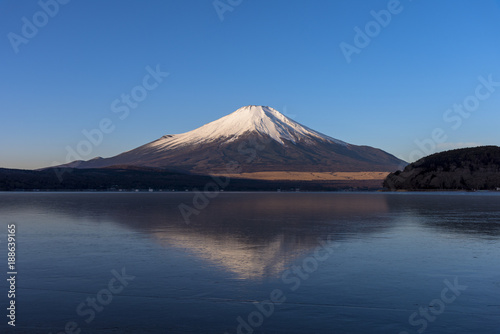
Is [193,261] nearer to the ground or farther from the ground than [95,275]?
nearer to the ground

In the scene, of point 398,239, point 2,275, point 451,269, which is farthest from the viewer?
point 398,239

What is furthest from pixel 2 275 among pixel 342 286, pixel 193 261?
pixel 342 286

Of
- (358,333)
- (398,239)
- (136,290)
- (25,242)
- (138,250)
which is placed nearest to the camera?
(358,333)

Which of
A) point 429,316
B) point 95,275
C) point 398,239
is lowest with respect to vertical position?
point 398,239

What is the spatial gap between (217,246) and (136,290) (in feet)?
25.6

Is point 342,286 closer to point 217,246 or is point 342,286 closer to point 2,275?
point 217,246

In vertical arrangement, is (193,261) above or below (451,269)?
above

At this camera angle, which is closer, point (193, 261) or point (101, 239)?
point (193, 261)

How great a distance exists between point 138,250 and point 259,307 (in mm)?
9346

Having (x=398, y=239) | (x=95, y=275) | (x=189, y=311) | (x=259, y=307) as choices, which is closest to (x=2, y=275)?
(x=95, y=275)

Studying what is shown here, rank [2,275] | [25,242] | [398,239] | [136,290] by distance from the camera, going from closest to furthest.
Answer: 1. [136,290]
2. [2,275]
3. [25,242]
4. [398,239]

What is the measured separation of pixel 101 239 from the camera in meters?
22.2

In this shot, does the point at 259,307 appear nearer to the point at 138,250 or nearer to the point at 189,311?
the point at 189,311

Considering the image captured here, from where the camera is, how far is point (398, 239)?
22.7 metres
